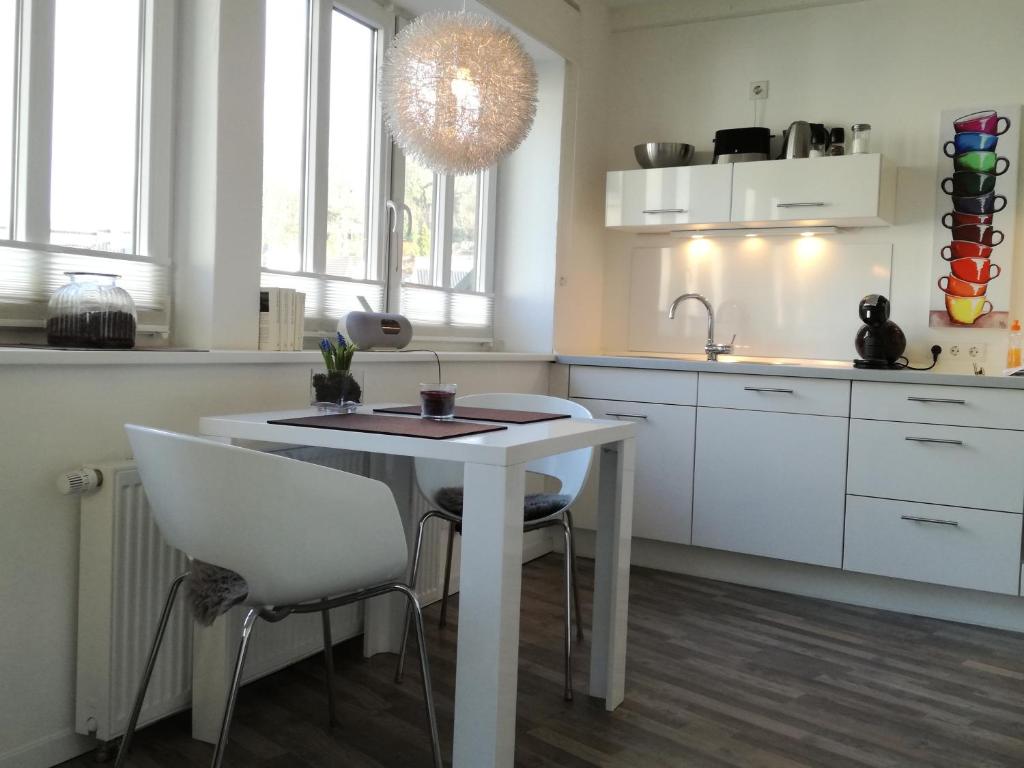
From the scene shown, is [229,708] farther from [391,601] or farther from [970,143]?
[970,143]

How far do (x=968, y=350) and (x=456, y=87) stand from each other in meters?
2.55

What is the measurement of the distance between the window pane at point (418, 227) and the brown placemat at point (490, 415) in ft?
4.28

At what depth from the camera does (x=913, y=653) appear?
2.92 metres

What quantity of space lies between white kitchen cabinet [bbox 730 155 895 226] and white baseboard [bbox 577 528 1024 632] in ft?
4.59

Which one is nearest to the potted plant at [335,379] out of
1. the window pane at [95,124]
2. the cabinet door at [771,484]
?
the window pane at [95,124]

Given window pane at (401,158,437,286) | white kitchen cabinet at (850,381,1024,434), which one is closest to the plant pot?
window pane at (401,158,437,286)

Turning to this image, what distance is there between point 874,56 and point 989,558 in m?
2.13

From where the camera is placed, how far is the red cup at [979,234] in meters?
3.63

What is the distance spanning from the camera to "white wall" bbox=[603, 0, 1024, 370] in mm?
3715

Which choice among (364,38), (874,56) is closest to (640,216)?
(874,56)

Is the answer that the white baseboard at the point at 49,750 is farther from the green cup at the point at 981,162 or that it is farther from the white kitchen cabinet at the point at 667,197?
the green cup at the point at 981,162

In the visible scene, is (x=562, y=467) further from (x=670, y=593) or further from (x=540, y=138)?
(x=540, y=138)

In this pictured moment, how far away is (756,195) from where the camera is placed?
12.6ft

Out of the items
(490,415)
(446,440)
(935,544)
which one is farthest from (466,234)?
(446,440)
